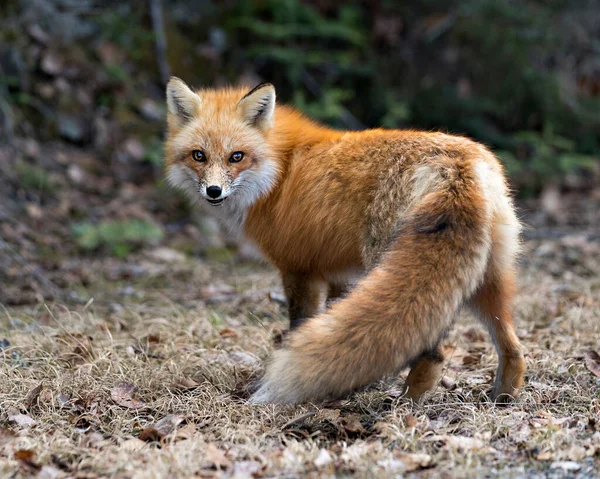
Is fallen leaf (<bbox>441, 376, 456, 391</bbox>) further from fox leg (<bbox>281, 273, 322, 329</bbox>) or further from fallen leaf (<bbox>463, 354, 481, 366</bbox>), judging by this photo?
fox leg (<bbox>281, 273, 322, 329</bbox>)

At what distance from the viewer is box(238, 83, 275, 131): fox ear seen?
462 centimetres

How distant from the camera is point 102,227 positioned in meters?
7.66

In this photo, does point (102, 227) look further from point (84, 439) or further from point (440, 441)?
point (440, 441)

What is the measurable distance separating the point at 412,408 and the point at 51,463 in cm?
195

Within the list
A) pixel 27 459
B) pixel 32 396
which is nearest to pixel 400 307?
pixel 27 459

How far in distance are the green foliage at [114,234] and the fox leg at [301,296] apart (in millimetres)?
3334

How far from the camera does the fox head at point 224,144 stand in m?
4.54

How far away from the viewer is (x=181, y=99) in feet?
15.7

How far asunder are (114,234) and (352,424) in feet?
15.8

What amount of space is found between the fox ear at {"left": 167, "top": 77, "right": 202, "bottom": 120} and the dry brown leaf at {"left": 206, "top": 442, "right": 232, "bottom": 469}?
8.24ft

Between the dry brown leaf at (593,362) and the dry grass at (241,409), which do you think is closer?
the dry grass at (241,409)

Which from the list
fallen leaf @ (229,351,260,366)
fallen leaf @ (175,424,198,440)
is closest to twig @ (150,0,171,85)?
fallen leaf @ (229,351,260,366)

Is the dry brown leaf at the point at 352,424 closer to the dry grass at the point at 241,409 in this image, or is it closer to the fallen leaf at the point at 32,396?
the dry grass at the point at 241,409

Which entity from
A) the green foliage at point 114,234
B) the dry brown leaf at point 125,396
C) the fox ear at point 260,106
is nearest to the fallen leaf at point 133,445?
the dry brown leaf at point 125,396
